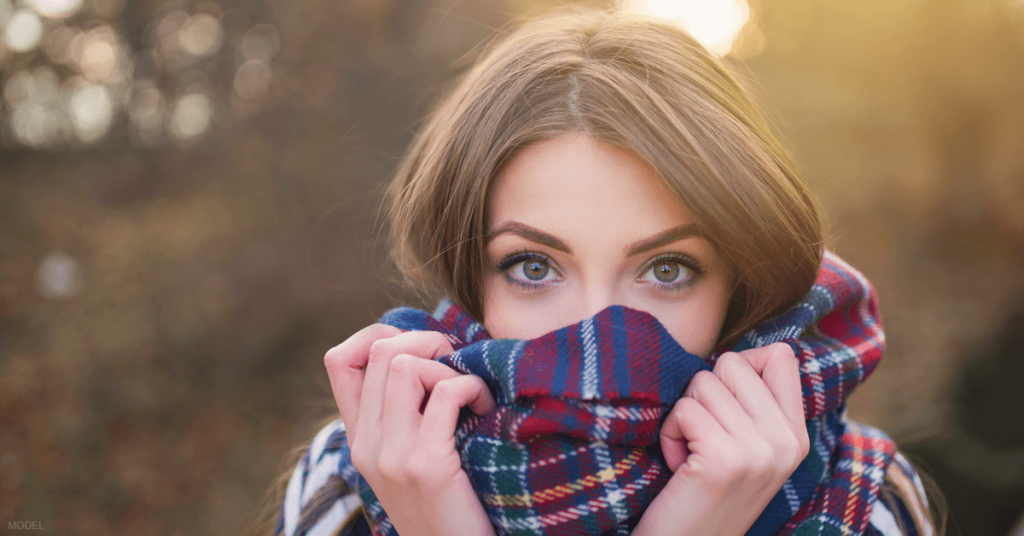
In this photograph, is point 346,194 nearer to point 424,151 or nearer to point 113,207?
point 113,207

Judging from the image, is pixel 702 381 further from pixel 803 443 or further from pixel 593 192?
pixel 593 192

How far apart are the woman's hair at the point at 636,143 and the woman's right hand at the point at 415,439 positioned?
14.2 inches

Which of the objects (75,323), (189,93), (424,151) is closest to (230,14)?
(189,93)

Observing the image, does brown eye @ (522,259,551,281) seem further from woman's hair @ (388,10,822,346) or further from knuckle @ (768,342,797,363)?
knuckle @ (768,342,797,363)

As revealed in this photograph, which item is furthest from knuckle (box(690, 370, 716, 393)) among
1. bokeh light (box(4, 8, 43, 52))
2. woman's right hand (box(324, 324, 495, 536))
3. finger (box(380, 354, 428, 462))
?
bokeh light (box(4, 8, 43, 52))

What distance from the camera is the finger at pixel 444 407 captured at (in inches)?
41.8

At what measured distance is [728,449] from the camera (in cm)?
99

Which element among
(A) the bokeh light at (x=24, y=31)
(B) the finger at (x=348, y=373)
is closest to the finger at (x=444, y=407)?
(B) the finger at (x=348, y=373)

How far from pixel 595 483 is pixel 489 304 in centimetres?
51

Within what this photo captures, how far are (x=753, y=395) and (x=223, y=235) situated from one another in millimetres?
4887

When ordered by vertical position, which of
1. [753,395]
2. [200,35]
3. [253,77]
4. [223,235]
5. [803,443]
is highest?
[200,35]

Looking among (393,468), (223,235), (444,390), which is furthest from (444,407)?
(223,235)

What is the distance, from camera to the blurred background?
13.8 ft

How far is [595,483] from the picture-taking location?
1.08 metres
